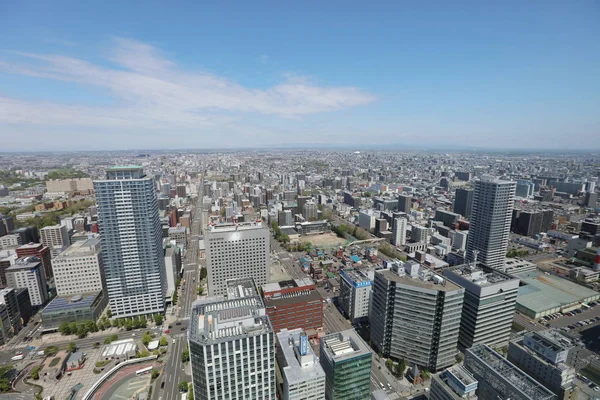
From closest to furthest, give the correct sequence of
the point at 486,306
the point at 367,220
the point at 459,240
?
1. the point at 486,306
2. the point at 459,240
3. the point at 367,220

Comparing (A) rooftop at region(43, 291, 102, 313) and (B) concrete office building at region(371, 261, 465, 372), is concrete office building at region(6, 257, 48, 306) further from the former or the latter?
(B) concrete office building at region(371, 261, 465, 372)

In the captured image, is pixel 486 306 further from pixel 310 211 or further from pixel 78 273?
pixel 310 211

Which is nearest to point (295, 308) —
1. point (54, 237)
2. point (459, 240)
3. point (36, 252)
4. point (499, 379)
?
point (499, 379)

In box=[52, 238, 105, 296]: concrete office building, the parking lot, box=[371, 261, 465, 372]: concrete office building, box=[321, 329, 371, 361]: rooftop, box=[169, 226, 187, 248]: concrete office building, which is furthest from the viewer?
box=[169, 226, 187, 248]: concrete office building

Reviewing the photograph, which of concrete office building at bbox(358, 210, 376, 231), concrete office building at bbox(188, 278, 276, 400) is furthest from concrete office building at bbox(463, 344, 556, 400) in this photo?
concrete office building at bbox(358, 210, 376, 231)

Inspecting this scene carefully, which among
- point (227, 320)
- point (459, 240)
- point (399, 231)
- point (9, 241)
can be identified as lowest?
point (459, 240)
